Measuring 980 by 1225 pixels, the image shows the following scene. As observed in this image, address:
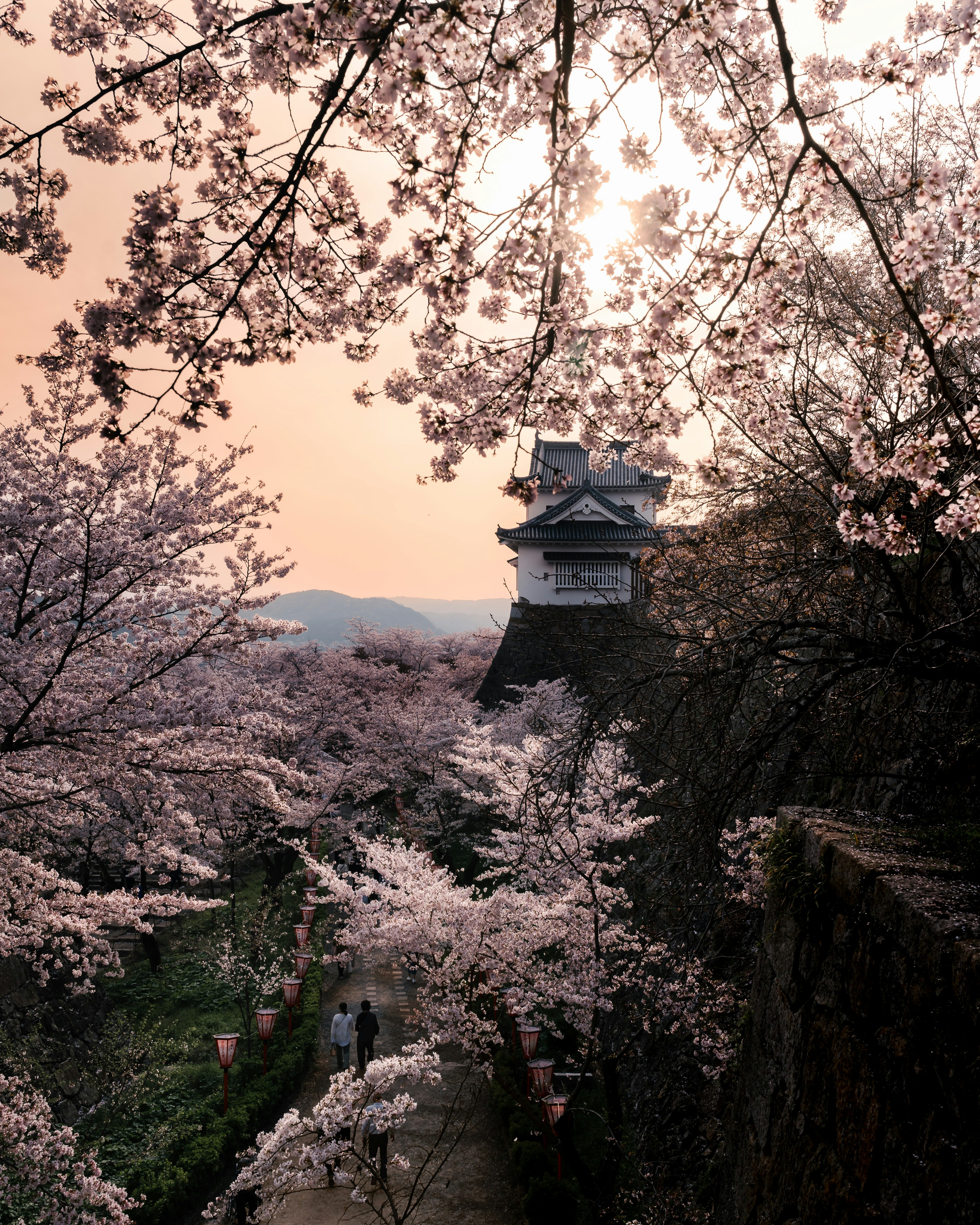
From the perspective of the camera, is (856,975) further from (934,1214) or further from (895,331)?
(895,331)

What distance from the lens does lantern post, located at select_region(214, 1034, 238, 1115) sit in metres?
9.35

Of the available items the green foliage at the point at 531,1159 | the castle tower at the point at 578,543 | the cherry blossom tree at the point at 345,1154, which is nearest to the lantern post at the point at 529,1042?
the green foliage at the point at 531,1159

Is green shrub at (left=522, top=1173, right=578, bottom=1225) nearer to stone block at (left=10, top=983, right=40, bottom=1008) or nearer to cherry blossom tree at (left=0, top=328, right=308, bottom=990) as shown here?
cherry blossom tree at (left=0, top=328, right=308, bottom=990)

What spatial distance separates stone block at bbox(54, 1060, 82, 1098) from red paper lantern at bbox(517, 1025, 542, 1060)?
21.1ft

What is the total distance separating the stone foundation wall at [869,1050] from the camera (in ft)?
6.89

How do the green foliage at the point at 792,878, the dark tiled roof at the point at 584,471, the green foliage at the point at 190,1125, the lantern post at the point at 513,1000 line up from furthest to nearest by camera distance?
1. the dark tiled roof at the point at 584,471
2. the lantern post at the point at 513,1000
3. the green foliage at the point at 190,1125
4. the green foliage at the point at 792,878

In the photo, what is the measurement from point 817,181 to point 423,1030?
13.2m

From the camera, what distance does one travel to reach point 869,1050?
8.66 ft

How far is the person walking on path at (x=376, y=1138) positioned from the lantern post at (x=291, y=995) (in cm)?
390

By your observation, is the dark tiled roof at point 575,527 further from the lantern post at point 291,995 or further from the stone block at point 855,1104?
the stone block at point 855,1104

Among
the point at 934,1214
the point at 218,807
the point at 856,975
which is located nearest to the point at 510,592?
the point at 856,975

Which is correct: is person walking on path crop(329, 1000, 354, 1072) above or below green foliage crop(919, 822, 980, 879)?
below

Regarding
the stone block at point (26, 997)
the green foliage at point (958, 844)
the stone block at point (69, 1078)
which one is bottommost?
the stone block at point (69, 1078)

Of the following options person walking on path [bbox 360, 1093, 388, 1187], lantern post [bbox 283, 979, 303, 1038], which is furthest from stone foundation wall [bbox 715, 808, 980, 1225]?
lantern post [bbox 283, 979, 303, 1038]
